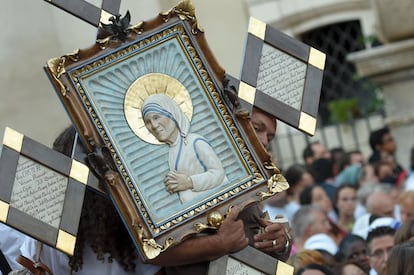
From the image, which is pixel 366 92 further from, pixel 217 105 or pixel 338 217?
pixel 217 105

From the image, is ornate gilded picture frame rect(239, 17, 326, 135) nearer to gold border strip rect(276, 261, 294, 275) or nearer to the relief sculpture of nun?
the relief sculpture of nun

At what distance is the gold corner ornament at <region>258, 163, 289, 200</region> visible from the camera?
4.18 m

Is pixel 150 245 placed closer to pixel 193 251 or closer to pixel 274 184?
pixel 193 251

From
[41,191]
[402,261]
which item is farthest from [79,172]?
[402,261]

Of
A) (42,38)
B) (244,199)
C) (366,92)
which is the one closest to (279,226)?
(244,199)

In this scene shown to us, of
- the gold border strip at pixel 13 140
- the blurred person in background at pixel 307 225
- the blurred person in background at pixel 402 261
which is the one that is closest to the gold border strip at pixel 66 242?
the gold border strip at pixel 13 140

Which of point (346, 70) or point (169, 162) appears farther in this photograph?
point (346, 70)

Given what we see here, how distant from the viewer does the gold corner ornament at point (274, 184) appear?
13.7 ft

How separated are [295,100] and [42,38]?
6.63 feet

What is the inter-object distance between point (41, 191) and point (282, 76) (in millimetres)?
891

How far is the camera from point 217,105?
4230 millimetres

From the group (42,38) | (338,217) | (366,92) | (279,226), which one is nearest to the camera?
(279,226)

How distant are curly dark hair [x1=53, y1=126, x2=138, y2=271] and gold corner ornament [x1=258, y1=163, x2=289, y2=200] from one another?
478mm

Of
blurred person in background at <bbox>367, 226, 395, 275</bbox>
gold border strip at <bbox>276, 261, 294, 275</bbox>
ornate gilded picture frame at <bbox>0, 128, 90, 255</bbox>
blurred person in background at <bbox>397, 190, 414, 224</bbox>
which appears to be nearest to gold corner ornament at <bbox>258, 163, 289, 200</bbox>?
gold border strip at <bbox>276, 261, 294, 275</bbox>
